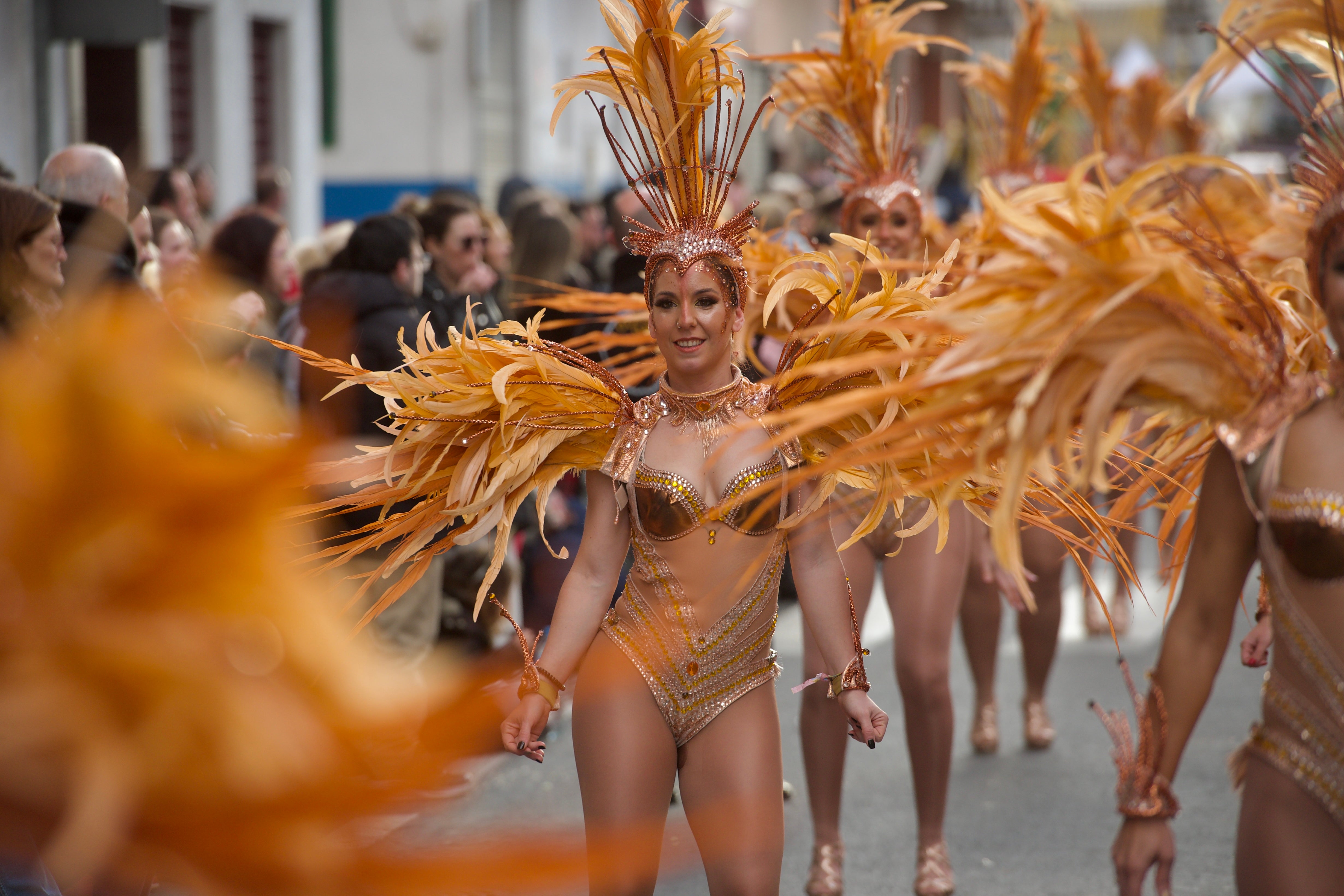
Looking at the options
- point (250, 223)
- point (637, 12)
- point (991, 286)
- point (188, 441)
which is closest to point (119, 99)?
point (250, 223)

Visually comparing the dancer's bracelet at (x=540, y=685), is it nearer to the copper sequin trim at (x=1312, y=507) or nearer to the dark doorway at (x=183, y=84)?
the copper sequin trim at (x=1312, y=507)

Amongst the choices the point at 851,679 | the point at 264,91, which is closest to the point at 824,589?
the point at 851,679

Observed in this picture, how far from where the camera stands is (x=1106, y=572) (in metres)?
9.54

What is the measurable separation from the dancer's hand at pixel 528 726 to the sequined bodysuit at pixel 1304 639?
1.47 m

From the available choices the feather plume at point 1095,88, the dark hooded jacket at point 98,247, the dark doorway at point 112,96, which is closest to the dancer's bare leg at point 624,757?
the dark hooded jacket at point 98,247

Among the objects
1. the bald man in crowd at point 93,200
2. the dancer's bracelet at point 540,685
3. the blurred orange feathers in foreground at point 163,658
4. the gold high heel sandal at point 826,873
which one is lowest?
the gold high heel sandal at point 826,873

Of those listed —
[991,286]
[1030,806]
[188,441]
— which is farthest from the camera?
[1030,806]

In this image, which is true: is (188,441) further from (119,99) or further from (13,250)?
(119,99)

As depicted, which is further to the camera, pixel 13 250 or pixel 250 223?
pixel 250 223

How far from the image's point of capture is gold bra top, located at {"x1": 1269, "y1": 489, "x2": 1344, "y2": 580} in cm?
223

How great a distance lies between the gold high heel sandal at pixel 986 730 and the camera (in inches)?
243

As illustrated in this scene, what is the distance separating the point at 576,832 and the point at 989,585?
202 inches

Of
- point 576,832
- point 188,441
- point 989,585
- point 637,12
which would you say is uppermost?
point 637,12

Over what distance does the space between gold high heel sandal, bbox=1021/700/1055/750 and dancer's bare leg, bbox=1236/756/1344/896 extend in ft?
12.7
